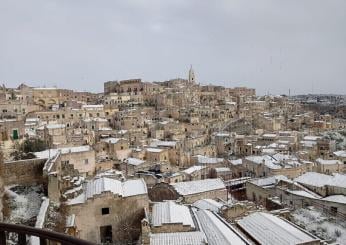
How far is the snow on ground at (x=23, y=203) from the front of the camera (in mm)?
10125

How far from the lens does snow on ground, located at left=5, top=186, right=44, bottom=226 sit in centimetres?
1012

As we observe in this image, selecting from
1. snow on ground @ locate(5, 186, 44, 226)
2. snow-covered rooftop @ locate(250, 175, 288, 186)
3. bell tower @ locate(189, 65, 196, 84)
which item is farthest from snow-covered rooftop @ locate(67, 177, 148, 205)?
bell tower @ locate(189, 65, 196, 84)

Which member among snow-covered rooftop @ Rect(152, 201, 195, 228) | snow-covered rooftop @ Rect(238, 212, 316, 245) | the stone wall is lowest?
snow-covered rooftop @ Rect(238, 212, 316, 245)

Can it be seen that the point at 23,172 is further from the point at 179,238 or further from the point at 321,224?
the point at 321,224

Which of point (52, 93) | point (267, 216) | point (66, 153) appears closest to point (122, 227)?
point (267, 216)

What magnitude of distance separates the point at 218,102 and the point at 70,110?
3251 centimetres

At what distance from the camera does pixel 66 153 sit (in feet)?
67.5

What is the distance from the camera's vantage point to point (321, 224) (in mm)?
15164

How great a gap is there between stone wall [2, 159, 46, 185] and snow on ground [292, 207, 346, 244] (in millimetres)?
11112

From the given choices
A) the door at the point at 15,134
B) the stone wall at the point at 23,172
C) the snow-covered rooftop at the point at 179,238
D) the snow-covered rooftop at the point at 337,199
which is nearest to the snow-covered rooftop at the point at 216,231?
the snow-covered rooftop at the point at 179,238

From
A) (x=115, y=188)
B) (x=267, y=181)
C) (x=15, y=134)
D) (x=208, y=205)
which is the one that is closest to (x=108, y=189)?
(x=115, y=188)

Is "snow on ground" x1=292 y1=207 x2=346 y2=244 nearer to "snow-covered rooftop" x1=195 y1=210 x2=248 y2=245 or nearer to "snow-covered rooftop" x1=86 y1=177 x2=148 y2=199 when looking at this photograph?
"snow-covered rooftop" x1=195 y1=210 x2=248 y2=245

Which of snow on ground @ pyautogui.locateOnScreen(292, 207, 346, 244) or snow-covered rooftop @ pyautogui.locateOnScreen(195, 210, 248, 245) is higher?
snow-covered rooftop @ pyautogui.locateOnScreen(195, 210, 248, 245)

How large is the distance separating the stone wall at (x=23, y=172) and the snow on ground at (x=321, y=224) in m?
11.1
